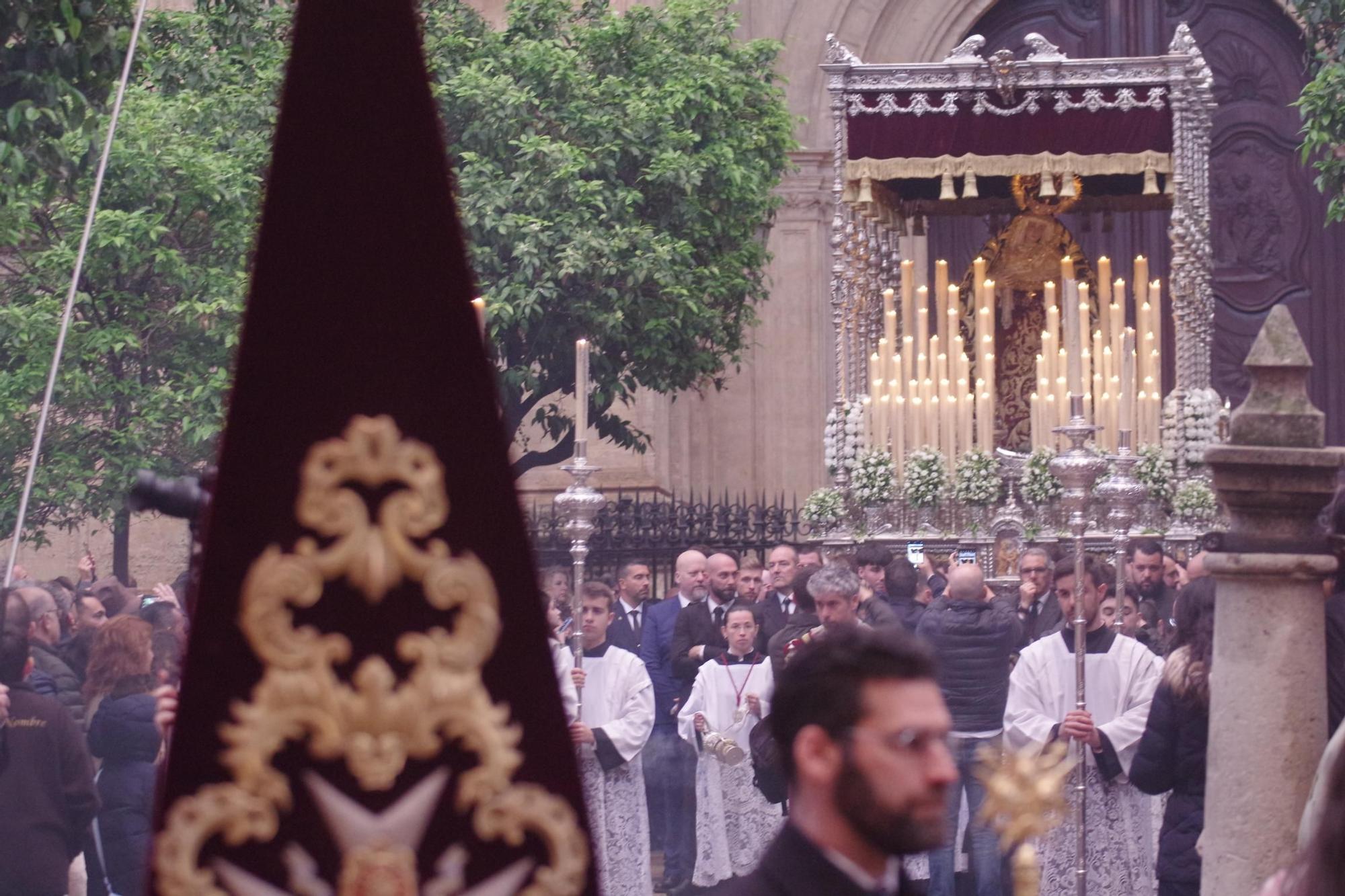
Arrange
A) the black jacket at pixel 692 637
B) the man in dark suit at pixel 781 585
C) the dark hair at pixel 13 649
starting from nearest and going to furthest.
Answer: the dark hair at pixel 13 649, the black jacket at pixel 692 637, the man in dark suit at pixel 781 585

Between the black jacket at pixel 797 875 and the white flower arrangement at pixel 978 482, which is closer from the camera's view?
the black jacket at pixel 797 875

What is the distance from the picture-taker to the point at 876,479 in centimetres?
1434

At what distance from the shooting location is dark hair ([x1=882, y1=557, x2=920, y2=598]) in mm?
10547

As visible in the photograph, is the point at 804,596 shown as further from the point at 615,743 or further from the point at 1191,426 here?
the point at 1191,426

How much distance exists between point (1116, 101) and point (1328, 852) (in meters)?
13.2

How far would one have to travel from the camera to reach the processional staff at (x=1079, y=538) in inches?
295

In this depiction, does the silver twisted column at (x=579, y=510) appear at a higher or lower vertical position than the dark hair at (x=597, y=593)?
higher

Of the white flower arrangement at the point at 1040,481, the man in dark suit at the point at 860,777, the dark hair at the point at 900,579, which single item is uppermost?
the white flower arrangement at the point at 1040,481

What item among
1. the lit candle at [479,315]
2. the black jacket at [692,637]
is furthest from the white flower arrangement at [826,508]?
the lit candle at [479,315]

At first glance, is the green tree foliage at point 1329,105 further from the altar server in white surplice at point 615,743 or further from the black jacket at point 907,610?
the altar server in white surplice at point 615,743

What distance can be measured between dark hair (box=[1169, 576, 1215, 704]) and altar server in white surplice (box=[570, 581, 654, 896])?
269 cm

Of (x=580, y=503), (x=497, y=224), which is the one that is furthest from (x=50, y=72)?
(x=497, y=224)

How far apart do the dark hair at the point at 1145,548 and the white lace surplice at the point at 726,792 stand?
11.5 ft

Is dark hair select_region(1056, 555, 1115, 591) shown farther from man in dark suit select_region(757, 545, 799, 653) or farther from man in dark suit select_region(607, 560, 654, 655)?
man in dark suit select_region(607, 560, 654, 655)
